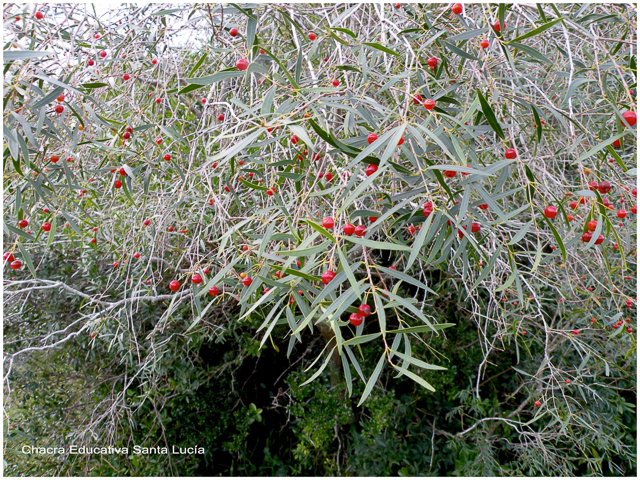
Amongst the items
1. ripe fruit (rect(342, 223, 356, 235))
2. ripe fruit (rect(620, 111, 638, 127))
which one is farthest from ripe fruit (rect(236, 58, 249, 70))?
ripe fruit (rect(620, 111, 638, 127))

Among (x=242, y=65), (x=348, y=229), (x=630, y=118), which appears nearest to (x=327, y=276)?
(x=348, y=229)

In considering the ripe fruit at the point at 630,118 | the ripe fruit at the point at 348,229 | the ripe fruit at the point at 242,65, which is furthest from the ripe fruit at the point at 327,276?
the ripe fruit at the point at 630,118

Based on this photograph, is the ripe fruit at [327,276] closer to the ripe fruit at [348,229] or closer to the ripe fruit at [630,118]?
the ripe fruit at [348,229]

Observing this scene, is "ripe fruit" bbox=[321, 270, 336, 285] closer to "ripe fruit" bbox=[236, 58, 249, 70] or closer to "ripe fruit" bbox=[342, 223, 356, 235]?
"ripe fruit" bbox=[342, 223, 356, 235]

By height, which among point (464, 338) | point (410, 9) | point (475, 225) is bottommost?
point (464, 338)

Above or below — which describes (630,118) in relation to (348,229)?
above

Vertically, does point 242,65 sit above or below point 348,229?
above

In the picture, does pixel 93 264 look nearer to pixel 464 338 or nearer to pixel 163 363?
pixel 163 363

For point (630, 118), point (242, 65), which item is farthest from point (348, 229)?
point (630, 118)

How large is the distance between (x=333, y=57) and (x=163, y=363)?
65.0 inches

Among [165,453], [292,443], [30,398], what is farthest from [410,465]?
[30,398]

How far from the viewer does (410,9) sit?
3.76 feet

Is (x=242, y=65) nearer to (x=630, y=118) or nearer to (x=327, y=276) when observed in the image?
(x=327, y=276)

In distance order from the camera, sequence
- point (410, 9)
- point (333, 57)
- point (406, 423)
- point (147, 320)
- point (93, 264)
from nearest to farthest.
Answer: point (333, 57) → point (410, 9) → point (93, 264) → point (147, 320) → point (406, 423)
